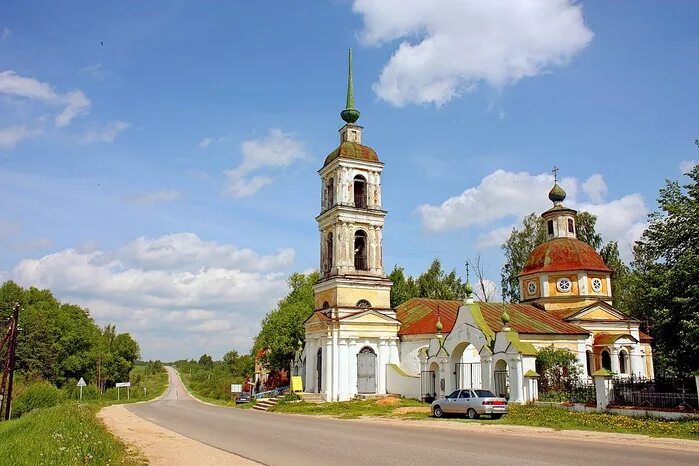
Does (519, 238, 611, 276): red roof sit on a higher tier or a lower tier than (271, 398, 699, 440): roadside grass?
higher

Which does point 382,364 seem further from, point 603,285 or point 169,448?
point 169,448

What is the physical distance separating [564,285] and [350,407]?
61.9ft

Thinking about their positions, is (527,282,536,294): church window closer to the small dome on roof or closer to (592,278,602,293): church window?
(592,278,602,293): church window

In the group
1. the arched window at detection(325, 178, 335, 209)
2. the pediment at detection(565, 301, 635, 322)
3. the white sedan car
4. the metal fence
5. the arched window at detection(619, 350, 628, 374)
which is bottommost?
the white sedan car

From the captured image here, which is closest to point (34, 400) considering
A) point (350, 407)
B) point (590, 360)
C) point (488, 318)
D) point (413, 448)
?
point (350, 407)

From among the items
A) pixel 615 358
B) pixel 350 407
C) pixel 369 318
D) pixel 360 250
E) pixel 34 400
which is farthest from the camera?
pixel 34 400

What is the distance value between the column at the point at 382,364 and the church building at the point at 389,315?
0.20ft

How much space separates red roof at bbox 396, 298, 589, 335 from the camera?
1383 inches

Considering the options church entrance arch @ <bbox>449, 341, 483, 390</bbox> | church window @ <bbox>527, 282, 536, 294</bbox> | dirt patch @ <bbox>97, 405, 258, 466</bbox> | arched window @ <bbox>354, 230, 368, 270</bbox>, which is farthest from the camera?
church window @ <bbox>527, 282, 536, 294</bbox>

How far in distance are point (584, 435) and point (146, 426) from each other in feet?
52.0

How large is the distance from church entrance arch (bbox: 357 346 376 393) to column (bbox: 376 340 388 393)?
32 centimetres

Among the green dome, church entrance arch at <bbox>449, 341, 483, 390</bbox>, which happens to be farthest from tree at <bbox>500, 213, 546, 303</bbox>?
church entrance arch at <bbox>449, 341, 483, 390</bbox>

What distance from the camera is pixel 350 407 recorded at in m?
31.0

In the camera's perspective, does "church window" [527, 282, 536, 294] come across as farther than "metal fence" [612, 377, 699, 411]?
Yes
